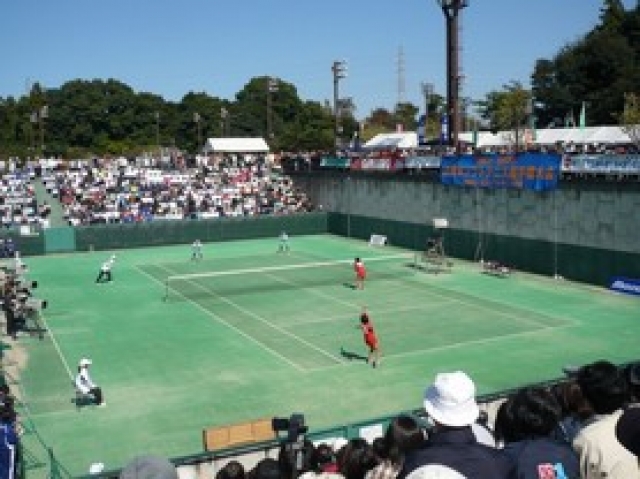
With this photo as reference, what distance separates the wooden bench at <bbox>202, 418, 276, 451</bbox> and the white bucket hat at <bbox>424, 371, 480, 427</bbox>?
354 inches

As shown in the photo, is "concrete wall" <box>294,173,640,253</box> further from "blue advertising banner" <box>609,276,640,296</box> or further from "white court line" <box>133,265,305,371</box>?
"white court line" <box>133,265,305,371</box>

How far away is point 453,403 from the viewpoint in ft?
15.7

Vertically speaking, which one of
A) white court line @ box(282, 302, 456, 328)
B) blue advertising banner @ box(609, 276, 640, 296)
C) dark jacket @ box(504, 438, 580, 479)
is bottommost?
white court line @ box(282, 302, 456, 328)

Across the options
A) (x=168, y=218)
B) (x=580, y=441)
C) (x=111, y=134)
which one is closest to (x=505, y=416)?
(x=580, y=441)

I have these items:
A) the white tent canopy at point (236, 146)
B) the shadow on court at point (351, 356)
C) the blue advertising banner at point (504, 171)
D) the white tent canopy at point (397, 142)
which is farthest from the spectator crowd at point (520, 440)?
the white tent canopy at point (236, 146)

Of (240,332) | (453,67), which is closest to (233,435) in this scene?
(240,332)

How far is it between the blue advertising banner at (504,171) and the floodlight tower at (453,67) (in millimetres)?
9926

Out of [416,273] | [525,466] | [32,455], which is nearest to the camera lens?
[525,466]

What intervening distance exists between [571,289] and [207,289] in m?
15.3

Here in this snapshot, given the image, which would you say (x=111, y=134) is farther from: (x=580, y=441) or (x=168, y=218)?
(x=580, y=441)

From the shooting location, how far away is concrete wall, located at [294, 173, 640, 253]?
30.4 m

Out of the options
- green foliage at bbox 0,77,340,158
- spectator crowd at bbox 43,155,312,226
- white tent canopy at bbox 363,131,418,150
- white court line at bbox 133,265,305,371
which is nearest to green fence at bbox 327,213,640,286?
spectator crowd at bbox 43,155,312,226

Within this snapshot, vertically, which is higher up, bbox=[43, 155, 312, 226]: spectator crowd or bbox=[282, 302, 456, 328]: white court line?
bbox=[43, 155, 312, 226]: spectator crowd

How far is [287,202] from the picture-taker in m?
56.4
